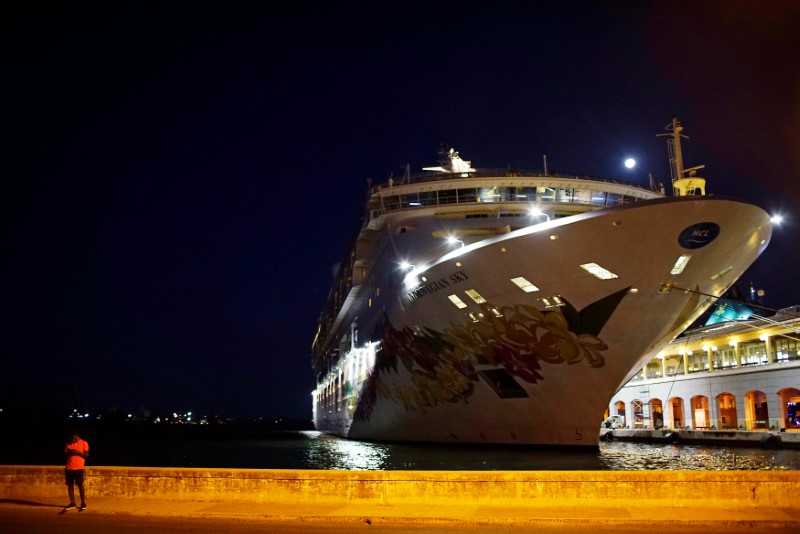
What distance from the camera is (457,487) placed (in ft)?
29.1

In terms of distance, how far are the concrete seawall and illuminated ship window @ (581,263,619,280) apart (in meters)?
10.6

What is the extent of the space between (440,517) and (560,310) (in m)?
12.5

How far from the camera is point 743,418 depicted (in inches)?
1662

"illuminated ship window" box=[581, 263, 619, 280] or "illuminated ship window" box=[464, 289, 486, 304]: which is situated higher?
"illuminated ship window" box=[581, 263, 619, 280]

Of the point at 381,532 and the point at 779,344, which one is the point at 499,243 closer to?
the point at 381,532

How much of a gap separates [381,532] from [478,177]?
72.1ft

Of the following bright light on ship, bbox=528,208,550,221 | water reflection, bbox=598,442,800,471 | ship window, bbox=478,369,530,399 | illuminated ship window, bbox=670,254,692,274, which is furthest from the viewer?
bright light on ship, bbox=528,208,550,221

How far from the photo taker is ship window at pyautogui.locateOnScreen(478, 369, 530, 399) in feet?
72.9

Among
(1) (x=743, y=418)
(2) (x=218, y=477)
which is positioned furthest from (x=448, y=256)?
(1) (x=743, y=418)

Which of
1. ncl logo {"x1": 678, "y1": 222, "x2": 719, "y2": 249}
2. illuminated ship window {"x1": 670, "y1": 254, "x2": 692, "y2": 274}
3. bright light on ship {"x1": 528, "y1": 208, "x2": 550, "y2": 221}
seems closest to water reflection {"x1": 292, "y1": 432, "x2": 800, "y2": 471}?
illuminated ship window {"x1": 670, "y1": 254, "x2": 692, "y2": 274}

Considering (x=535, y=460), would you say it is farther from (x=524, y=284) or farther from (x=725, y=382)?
(x=725, y=382)

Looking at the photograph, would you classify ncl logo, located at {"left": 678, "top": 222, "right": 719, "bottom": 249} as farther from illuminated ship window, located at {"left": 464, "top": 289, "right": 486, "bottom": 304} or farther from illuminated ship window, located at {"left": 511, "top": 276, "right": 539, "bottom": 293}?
illuminated ship window, located at {"left": 464, "top": 289, "right": 486, "bottom": 304}

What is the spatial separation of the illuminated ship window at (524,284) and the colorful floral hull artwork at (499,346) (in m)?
0.55

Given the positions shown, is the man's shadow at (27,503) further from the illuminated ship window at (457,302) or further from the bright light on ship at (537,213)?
the bright light on ship at (537,213)
